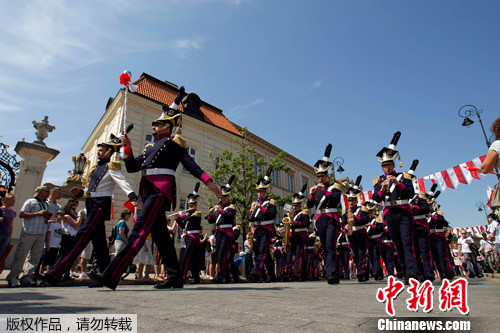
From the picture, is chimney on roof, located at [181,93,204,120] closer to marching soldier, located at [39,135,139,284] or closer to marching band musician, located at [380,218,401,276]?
marching band musician, located at [380,218,401,276]

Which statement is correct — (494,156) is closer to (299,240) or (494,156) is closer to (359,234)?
(359,234)

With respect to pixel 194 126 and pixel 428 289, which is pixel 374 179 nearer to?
pixel 428 289

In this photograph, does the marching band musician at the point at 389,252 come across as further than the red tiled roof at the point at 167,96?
No

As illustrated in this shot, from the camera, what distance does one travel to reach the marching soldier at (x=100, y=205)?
4.73 m

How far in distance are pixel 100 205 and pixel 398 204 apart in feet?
17.1

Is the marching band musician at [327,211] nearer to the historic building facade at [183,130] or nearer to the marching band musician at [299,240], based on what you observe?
the marching band musician at [299,240]

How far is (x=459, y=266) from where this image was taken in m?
17.2

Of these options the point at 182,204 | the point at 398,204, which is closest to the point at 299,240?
the point at 398,204

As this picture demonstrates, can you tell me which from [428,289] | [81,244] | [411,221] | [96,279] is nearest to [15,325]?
[96,279]

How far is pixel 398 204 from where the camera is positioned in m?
5.88

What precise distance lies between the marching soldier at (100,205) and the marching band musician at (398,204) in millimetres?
4496

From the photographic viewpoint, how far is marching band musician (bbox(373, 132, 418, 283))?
18.4 feet

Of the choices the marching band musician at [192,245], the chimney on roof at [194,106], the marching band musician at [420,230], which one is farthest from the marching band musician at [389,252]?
the chimney on roof at [194,106]

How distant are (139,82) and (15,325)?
23620mm
